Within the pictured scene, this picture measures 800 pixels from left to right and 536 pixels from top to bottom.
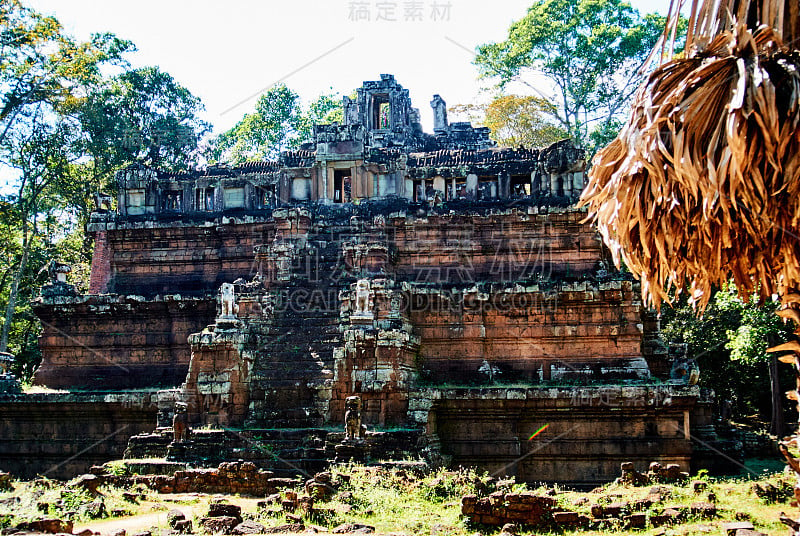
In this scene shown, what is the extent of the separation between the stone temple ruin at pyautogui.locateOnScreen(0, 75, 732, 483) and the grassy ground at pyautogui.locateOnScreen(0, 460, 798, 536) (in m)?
2.05

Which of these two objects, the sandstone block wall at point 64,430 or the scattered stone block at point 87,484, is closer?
the scattered stone block at point 87,484

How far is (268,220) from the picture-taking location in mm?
23016

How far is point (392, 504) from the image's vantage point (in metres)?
12.1

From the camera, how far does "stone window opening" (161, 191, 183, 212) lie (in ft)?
83.7

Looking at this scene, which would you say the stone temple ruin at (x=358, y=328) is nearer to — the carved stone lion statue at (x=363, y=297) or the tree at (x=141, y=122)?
the carved stone lion statue at (x=363, y=297)

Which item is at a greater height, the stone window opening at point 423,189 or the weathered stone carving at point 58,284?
the stone window opening at point 423,189

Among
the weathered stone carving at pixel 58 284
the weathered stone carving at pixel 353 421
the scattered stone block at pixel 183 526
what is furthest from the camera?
the weathered stone carving at pixel 58 284

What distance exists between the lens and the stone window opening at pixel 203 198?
999 inches

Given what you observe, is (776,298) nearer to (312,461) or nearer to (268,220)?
(312,461)

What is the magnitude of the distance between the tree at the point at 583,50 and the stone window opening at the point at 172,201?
19149mm

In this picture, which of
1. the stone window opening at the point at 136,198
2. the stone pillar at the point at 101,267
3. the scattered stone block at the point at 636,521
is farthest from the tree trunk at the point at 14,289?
the scattered stone block at the point at 636,521

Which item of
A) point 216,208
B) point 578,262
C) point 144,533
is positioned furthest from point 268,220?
point 144,533

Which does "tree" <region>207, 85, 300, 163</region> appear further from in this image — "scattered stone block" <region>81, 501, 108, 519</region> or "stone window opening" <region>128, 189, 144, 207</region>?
"scattered stone block" <region>81, 501, 108, 519</region>

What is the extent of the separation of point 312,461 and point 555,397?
206 inches
